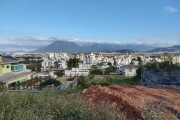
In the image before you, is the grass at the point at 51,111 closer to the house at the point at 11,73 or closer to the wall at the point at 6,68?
the house at the point at 11,73

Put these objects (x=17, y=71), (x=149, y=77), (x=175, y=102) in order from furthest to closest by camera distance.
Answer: (x=17, y=71) → (x=149, y=77) → (x=175, y=102)

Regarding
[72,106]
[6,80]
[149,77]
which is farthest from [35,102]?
[6,80]

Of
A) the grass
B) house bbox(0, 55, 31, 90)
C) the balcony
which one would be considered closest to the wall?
A: house bbox(0, 55, 31, 90)

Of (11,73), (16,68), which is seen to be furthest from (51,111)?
(16,68)

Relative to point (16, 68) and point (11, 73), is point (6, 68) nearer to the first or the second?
point (11, 73)

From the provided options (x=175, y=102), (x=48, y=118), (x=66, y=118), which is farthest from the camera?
(x=175, y=102)

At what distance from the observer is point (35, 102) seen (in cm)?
541

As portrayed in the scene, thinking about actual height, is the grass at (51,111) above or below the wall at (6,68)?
above

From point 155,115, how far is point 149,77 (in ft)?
43.8

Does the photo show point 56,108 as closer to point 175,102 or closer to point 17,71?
point 175,102

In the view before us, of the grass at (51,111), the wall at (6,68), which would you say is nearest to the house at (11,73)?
the wall at (6,68)

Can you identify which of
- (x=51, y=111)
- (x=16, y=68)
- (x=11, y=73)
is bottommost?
(x=11, y=73)

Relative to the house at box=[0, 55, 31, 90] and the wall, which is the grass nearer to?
the house at box=[0, 55, 31, 90]

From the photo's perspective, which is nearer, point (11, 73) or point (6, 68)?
point (6, 68)
